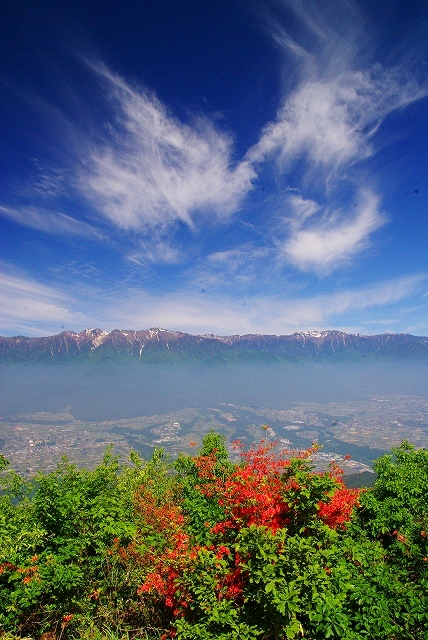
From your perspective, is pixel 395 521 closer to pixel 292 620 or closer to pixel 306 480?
pixel 306 480

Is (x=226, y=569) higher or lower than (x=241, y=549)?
lower

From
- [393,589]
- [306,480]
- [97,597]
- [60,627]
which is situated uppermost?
[306,480]

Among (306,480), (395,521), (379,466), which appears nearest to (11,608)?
(306,480)

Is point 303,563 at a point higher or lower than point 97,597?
higher

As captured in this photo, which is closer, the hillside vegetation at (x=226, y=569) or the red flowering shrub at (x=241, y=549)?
the hillside vegetation at (x=226, y=569)

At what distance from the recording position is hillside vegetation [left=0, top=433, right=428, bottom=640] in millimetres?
6152

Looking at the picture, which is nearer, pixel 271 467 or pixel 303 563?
pixel 303 563

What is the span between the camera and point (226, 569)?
23.1 feet

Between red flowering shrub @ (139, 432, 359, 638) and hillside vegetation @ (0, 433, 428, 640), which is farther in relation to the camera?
red flowering shrub @ (139, 432, 359, 638)

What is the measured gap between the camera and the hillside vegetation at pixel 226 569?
20.2 feet

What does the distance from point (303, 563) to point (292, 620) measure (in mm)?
938

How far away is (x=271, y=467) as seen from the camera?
40.5 feet

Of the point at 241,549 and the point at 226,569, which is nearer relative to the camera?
the point at 241,549

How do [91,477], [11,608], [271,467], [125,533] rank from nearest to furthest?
[11,608], [125,533], [271,467], [91,477]
